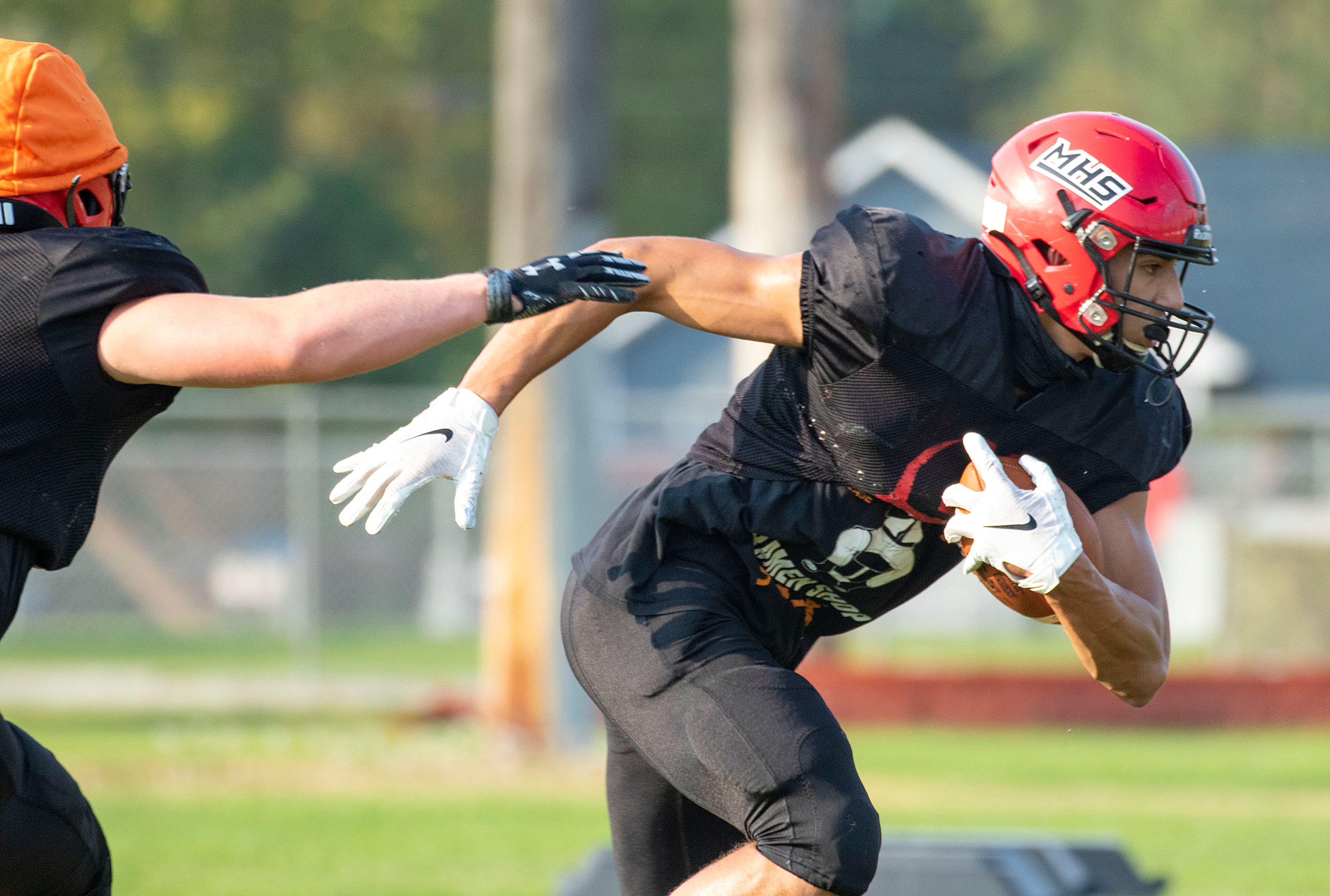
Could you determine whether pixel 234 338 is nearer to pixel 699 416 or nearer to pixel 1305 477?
pixel 699 416

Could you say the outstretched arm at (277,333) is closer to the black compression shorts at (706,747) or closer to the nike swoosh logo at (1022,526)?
the black compression shorts at (706,747)

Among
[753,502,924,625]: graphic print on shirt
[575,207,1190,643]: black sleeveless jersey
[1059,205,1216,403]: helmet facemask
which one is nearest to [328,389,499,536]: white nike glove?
[575,207,1190,643]: black sleeveless jersey

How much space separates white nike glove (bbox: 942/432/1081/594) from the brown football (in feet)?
0.18

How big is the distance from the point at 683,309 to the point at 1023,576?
866 millimetres

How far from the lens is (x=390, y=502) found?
2.96 m

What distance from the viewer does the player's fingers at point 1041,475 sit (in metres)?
3.17

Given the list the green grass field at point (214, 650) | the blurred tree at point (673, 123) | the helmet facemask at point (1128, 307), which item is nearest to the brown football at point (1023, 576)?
the helmet facemask at point (1128, 307)

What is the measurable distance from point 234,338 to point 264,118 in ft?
91.0

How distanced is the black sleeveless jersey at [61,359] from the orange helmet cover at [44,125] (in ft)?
0.42

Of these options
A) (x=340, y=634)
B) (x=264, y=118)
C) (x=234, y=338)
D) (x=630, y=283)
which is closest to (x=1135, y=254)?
(x=630, y=283)

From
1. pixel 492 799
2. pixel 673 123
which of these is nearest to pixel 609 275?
pixel 492 799

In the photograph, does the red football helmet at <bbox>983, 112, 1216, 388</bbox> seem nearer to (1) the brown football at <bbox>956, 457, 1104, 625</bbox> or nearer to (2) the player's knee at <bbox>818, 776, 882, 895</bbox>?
(1) the brown football at <bbox>956, 457, 1104, 625</bbox>

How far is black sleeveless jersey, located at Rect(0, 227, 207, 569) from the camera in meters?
2.73

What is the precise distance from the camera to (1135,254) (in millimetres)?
3324
